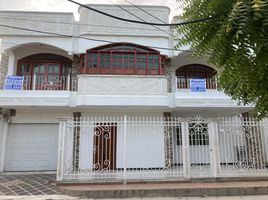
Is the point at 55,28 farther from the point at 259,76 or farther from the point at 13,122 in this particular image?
the point at 259,76

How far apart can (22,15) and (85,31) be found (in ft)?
10.9

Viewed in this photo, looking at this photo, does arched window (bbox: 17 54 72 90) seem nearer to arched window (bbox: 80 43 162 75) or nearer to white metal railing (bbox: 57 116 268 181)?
arched window (bbox: 80 43 162 75)

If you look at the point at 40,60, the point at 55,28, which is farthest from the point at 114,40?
the point at 40,60

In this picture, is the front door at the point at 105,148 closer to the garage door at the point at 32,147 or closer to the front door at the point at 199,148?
the garage door at the point at 32,147

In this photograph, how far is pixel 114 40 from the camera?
536 inches

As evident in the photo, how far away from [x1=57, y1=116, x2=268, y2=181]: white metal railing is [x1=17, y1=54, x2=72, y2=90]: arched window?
3233mm

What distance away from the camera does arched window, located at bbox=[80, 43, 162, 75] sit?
526 inches

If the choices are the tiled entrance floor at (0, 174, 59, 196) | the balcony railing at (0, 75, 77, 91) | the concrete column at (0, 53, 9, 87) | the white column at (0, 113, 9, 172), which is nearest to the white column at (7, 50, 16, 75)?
the concrete column at (0, 53, 9, 87)

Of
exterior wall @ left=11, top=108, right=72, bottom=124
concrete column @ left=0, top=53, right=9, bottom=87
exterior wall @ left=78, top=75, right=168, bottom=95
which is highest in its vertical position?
concrete column @ left=0, top=53, right=9, bottom=87

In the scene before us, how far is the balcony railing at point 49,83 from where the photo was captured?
13.4 meters

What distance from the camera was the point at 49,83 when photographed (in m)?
13.8

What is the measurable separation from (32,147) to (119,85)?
5663mm

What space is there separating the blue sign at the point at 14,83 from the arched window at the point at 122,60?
3.03 m

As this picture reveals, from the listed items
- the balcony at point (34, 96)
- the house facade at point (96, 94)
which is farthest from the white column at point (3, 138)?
the balcony at point (34, 96)
